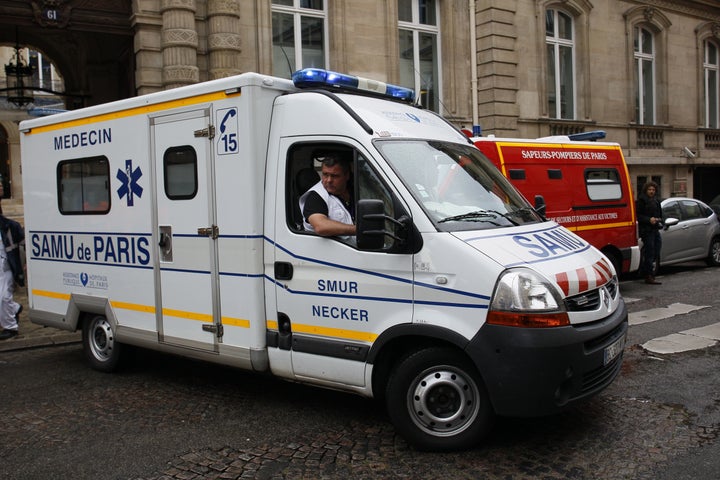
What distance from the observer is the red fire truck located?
937 centimetres

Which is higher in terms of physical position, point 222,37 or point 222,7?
point 222,7

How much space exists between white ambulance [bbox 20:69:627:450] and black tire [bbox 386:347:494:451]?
0.01 meters

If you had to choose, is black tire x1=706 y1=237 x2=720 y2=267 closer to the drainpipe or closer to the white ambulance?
the drainpipe

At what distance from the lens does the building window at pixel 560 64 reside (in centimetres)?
2041

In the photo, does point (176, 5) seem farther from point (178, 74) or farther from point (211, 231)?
point (211, 231)

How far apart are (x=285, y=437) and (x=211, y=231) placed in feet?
5.68

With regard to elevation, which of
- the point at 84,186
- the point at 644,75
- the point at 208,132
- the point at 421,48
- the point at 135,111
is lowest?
the point at 84,186

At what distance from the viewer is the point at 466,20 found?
1803 cm

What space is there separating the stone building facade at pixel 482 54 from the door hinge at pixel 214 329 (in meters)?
7.77

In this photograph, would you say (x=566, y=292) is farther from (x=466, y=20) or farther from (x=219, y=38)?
(x=466, y=20)

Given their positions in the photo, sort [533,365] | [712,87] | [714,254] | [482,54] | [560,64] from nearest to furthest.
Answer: [533,365]
[714,254]
[482,54]
[560,64]
[712,87]

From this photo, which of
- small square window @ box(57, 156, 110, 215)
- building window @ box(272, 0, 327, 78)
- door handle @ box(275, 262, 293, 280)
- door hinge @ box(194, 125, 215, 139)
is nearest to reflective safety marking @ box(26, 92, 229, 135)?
door hinge @ box(194, 125, 215, 139)

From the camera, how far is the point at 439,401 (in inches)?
173

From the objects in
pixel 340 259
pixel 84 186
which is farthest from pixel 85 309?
pixel 340 259
